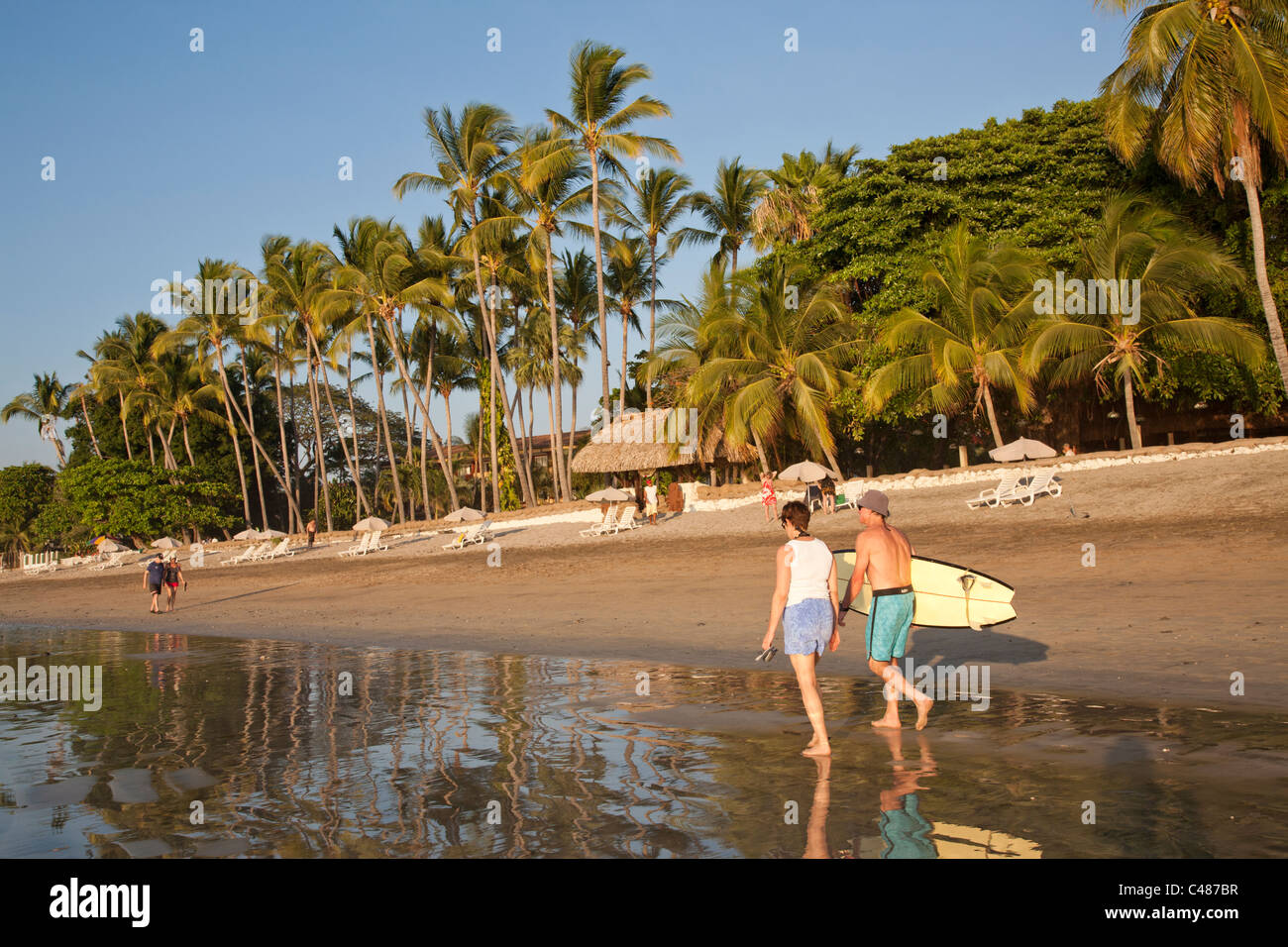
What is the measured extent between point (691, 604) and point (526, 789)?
9628 millimetres

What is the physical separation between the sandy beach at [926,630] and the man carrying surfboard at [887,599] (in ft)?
4.96

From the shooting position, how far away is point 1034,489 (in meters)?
21.4

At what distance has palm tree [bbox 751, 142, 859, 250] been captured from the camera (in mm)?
38125

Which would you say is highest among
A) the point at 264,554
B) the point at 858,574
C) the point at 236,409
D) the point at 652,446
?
the point at 236,409

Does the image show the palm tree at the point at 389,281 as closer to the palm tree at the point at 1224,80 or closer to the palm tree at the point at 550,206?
the palm tree at the point at 550,206

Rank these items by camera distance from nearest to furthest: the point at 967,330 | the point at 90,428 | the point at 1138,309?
1. the point at 1138,309
2. the point at 967,330
3. the point at 90,428

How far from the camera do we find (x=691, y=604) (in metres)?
15.4

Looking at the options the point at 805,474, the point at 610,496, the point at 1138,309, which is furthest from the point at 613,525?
the point at 1138,309

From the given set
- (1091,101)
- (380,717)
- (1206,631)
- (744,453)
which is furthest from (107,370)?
(1206,631)

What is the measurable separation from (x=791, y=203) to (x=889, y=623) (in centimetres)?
3360

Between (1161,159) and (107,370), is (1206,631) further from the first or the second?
(107,370)

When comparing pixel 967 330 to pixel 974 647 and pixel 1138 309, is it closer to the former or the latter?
pixel 1138 309

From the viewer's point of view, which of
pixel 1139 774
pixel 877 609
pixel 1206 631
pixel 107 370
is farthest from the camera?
pixel 107 370

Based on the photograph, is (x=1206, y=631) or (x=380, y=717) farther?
(x=1206, y=631)
